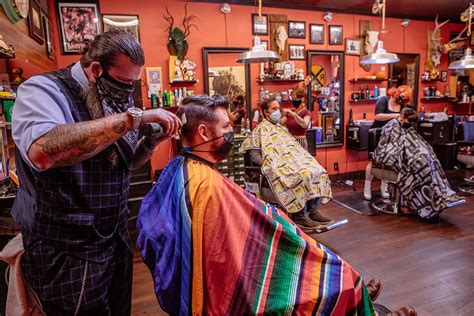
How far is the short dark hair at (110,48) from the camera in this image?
94cm

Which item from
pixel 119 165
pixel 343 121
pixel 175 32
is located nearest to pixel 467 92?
pixel 343 121

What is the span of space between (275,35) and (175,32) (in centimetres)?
144

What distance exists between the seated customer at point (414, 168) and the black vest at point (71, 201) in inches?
122

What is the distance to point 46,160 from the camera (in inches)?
30.0

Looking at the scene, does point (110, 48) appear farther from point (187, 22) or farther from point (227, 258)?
point (187, 22)

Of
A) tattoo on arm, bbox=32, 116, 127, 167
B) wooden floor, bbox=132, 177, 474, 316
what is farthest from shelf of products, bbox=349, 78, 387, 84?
tattoo on arm, bbox=32, 116, 127, 167

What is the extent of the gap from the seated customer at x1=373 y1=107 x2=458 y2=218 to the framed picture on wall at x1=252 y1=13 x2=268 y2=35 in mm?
2203

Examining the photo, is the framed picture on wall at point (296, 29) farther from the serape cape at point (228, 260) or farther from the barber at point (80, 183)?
the barber at point (80, 183)

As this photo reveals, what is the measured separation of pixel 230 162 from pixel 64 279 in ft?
9.81

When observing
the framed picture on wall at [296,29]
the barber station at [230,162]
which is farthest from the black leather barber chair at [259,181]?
the framed picture on wall at [296,29]

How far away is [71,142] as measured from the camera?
77cm

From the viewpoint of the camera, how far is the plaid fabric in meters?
0.91

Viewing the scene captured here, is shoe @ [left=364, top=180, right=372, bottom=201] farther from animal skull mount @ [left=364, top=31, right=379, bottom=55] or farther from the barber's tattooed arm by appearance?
the barber's tattooed arm

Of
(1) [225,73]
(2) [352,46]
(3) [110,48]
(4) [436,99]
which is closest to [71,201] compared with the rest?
(3) [110,48]
